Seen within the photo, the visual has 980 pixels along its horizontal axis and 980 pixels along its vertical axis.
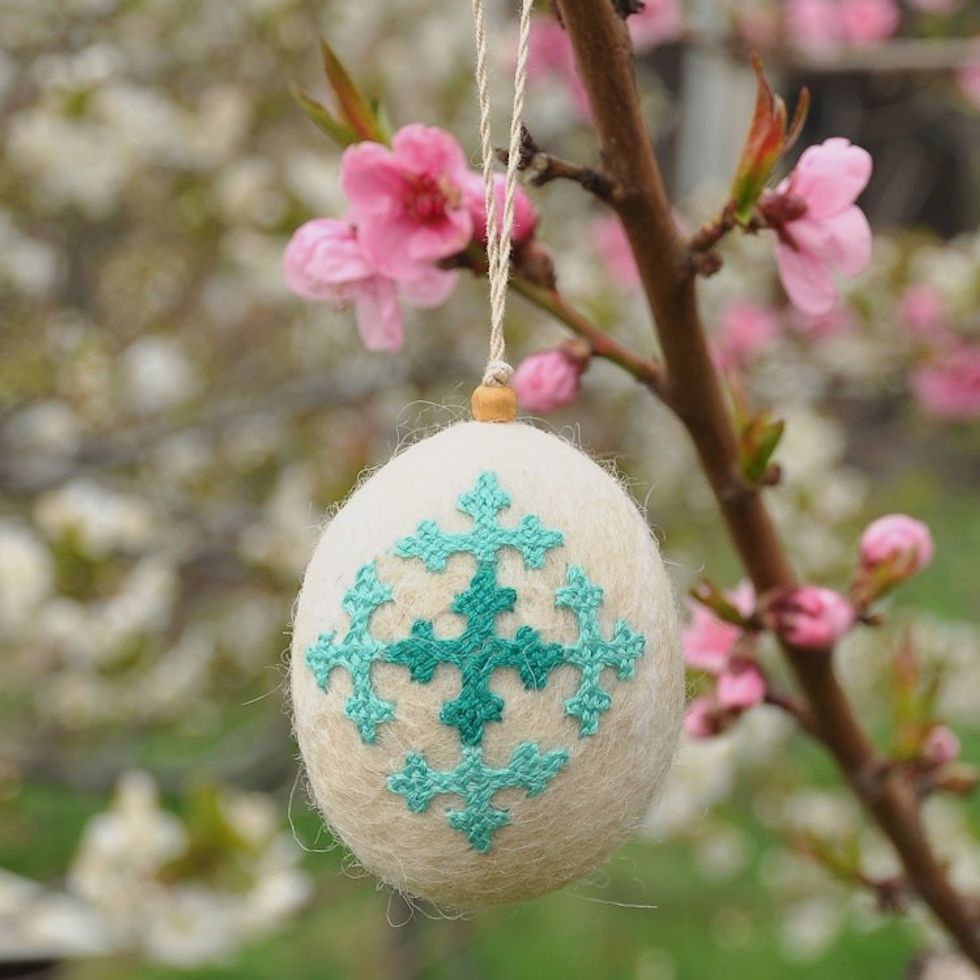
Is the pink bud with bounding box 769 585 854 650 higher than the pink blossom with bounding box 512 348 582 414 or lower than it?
lower

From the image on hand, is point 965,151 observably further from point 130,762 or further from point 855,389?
point 130,762

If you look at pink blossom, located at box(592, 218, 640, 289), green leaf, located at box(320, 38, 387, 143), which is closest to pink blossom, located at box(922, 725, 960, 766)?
green leaf, located at box(320, 38, 387, 143)

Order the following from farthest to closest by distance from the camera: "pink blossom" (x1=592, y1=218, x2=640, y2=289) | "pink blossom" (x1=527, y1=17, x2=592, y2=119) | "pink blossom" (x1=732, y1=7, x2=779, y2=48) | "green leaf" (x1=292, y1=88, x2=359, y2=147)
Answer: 1. "pink blossom" (x1=592, y1=218, x2=640, y2=289)
2. "pink blossom" (x1=527, y1=17, x2=592, y2=119)
3. "pink blossom" (x1=732, y1=7, x2=779, y2=48)
4. "green leaf" (x1=292, y1=88, x2=359, y2=147)

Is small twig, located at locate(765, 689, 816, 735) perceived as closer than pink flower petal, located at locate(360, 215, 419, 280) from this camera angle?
No

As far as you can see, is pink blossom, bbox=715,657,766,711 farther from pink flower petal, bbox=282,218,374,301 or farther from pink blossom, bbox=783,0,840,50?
pink blossom, bbox=783,0,840,50

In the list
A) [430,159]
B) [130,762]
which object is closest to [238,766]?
[130,762]
